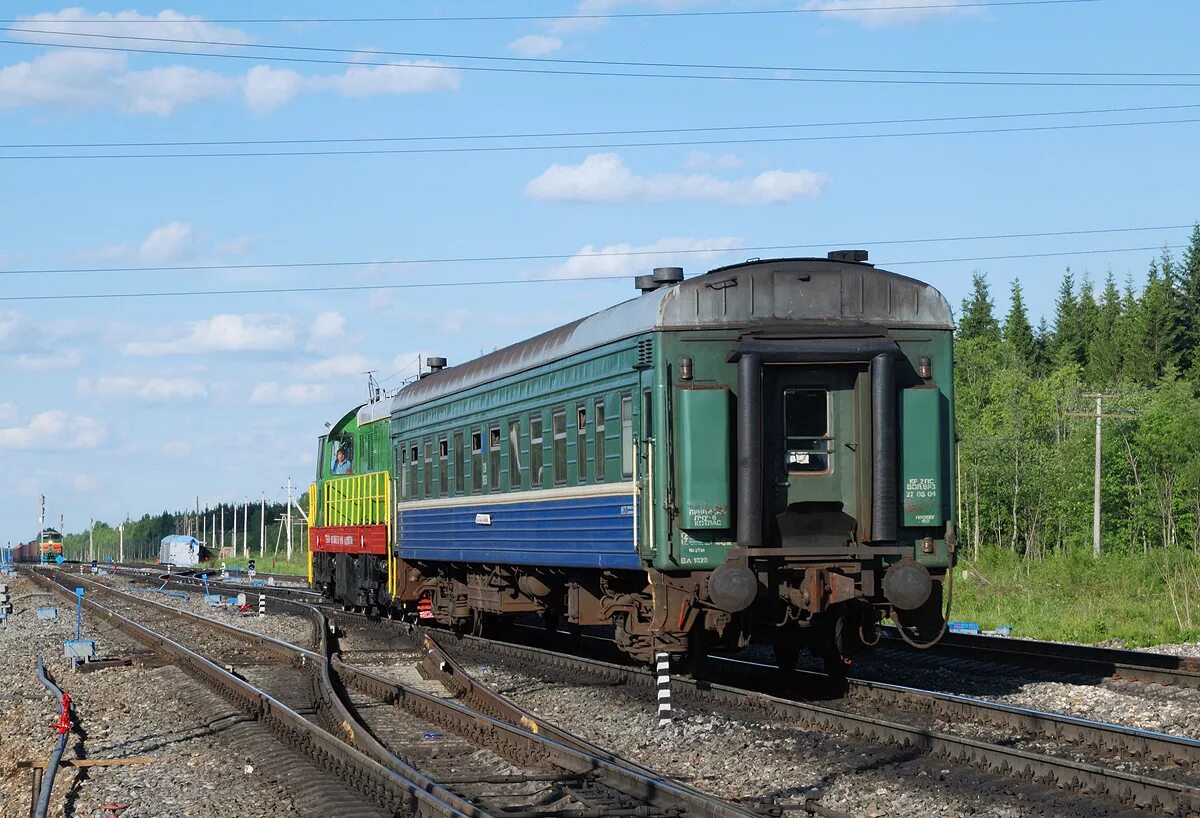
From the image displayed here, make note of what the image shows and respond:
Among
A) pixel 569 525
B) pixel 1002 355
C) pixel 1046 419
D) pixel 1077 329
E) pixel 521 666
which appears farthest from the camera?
pixel 1077 329

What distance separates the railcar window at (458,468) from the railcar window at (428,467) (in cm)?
145

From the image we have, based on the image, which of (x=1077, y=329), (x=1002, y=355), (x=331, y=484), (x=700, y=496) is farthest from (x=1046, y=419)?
(x=700, y=496)

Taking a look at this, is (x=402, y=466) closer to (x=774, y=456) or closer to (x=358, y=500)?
(x=358, y=500)

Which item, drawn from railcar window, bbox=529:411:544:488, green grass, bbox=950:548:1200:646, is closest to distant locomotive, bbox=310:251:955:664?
railcar window, bbox=529:411:544:488

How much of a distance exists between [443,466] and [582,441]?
595 centimetres

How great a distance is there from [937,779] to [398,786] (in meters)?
3.35

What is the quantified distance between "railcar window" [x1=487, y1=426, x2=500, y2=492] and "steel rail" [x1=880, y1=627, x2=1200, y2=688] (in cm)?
510

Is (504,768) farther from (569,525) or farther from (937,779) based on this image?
(569,525)

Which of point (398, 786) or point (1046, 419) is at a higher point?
point (1046, 419)

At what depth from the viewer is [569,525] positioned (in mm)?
15727

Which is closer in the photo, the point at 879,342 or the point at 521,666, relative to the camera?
the point at 879,342

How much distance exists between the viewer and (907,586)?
1274 cm

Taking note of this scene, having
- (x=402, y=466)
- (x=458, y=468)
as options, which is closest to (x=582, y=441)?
(x=458, y=468)

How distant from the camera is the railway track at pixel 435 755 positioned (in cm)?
906
